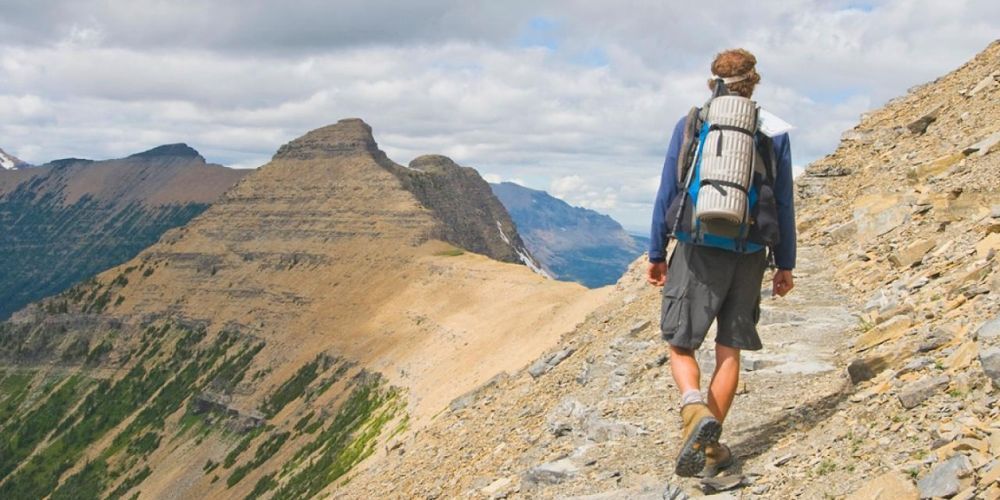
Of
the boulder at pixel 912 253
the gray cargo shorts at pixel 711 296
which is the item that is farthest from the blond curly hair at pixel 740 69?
the boulder at pixel 912 253

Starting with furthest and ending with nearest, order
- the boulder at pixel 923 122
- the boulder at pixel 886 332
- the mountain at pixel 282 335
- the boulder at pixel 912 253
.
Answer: the mountain at pixel 282 335 < the boulder at pixel 923 122 < the boulder at pixel 912 253 < the boulder at pixel 886 332

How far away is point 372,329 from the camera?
94.6 meters

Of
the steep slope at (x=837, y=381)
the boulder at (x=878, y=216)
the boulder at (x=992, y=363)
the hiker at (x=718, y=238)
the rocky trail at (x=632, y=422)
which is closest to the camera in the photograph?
the boulder at (x=992, y=363)

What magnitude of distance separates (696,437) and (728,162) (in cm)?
261

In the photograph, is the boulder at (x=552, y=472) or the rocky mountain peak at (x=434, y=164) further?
the rocky mountain peak at (x=434, y=164)

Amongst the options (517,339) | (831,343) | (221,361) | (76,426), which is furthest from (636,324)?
(76,426)

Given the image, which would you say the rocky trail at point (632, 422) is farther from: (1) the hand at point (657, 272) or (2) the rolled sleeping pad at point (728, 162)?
(2) the rolled sleeping pad at point (728, 162)

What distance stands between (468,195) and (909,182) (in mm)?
168051

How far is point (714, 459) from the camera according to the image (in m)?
8.66

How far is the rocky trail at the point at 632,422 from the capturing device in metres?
9.22

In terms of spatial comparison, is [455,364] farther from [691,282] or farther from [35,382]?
[35,382]

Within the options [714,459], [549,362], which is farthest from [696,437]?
[549,362]

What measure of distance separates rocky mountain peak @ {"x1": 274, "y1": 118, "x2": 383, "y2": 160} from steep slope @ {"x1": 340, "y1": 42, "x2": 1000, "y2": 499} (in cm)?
13624

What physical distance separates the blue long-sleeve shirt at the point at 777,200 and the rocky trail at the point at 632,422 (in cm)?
185
